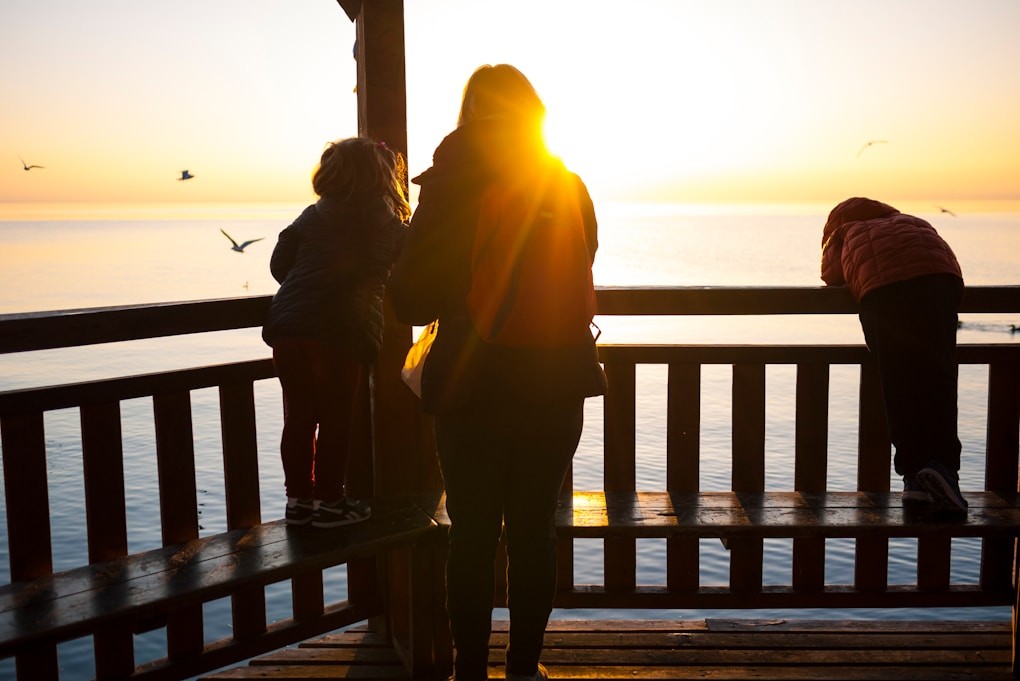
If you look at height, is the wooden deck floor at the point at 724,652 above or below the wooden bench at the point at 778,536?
below

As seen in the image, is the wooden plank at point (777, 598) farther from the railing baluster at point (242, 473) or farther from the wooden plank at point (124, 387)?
the wooden plank at point (124, 387)

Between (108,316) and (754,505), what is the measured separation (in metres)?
2.09

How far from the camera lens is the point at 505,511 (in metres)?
2.30

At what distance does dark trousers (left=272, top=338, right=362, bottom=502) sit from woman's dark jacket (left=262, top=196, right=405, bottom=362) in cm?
6

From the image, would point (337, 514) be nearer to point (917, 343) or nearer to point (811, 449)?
point (811, 449)

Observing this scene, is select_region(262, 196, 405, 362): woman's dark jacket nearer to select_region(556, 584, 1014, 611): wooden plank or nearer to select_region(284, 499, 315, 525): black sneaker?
select_region(284, 499, 315, 525): black sneaker

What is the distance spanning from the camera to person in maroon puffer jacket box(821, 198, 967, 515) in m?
2.87

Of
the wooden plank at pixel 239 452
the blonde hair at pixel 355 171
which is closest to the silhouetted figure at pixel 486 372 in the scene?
the blonde hair at pixel 355 171

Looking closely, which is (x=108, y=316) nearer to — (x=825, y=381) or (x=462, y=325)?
(x=462, y=325)

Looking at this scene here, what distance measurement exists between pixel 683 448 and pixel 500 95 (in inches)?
64.7

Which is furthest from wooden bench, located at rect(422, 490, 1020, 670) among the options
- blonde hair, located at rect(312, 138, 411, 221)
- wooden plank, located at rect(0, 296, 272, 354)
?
blonde hair, located at rect(312, 138, 411, 221)

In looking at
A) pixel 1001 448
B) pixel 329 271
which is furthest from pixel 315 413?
pixel 1001 448

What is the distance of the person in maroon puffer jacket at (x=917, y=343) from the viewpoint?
113 inches

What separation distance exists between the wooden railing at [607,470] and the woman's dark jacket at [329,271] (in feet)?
0.67
